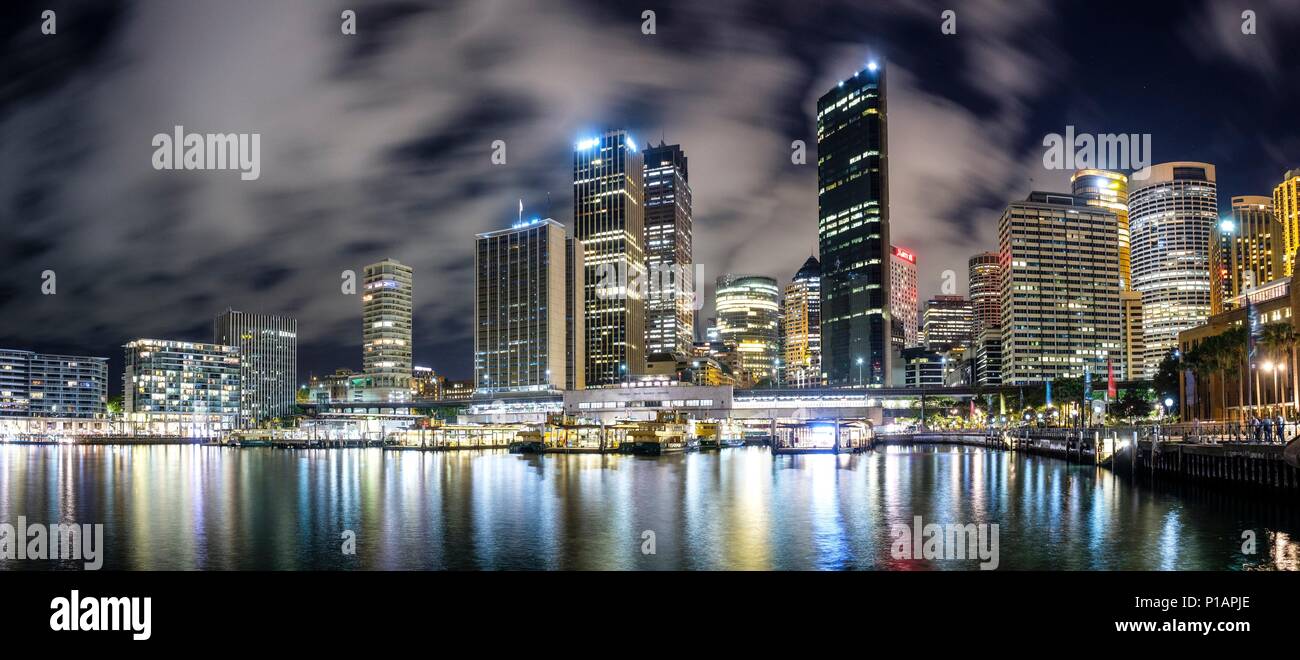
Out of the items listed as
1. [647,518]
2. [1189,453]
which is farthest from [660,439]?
[647,518]

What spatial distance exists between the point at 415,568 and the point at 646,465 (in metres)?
69.7

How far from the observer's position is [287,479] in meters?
88.2

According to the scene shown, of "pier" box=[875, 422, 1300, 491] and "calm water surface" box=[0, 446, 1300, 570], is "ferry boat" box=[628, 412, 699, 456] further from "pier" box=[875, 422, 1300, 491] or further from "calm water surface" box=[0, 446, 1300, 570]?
"pier" box=[875, 422, 1300, 491]

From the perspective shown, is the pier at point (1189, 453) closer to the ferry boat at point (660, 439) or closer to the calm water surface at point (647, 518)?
the calm water surface at point (647, 518)

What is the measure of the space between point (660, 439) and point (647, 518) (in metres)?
93.9

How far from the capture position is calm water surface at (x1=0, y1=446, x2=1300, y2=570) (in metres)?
39.2

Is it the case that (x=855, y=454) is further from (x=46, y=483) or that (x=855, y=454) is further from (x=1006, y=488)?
(x=46, y=483)

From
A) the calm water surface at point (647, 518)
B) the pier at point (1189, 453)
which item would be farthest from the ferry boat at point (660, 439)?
the pier at point (1189, 453)

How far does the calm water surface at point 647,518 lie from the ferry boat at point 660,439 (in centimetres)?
4935

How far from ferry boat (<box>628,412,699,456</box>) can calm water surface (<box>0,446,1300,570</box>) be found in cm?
4935

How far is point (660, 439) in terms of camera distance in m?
146

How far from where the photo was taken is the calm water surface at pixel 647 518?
39156 mm
